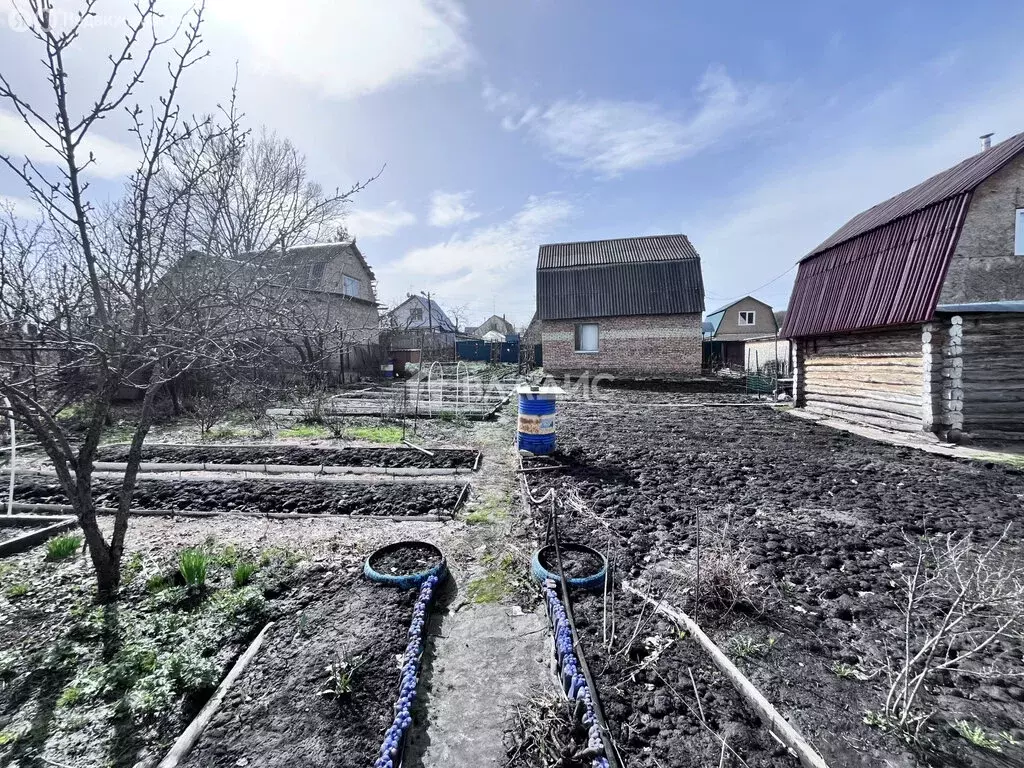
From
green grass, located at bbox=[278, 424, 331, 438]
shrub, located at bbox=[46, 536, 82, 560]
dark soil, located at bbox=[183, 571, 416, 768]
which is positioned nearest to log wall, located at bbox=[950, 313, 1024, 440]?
dark soil, located at bbox=[183, 571, 416, 768]

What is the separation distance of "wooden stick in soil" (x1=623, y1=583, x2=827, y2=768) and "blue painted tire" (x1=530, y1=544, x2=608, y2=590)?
1.49 ft

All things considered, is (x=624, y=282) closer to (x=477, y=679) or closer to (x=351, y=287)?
(x=351, y=287)

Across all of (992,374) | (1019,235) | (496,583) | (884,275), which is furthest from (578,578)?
(1019,235)

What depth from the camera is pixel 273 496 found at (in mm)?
5352

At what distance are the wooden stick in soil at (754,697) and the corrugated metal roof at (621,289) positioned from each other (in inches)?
695

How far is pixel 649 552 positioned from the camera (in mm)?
3914

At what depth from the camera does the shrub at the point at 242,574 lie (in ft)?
11.0

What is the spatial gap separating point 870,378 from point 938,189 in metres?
3.98

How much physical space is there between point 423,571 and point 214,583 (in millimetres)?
1637

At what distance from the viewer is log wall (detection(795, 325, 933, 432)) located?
8445 mm

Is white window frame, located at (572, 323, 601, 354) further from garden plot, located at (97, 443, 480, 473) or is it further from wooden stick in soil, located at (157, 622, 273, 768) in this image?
wooden stick in soil, located at (157, 622, 273, 768)

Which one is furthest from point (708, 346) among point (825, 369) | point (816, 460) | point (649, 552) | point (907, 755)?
point (907, 755)

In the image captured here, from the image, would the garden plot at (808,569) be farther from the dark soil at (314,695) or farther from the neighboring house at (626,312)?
the neighboring house at (626,312)

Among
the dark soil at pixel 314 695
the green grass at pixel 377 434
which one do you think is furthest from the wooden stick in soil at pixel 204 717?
the green grass at pixel 377 434
